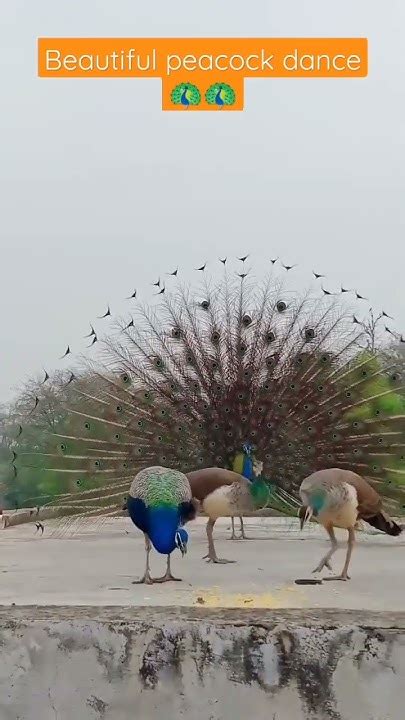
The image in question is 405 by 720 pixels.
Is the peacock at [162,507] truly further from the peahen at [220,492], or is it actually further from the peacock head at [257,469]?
the peacock head at [257,469]

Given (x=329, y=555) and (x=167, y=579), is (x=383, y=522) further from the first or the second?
(x=167, y=579)

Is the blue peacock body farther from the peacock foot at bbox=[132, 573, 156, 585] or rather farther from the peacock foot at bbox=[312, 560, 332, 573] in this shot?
the peacock foot at bbox=[312, 560, 332, 573]

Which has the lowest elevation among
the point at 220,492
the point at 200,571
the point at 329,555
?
the point at 200,571

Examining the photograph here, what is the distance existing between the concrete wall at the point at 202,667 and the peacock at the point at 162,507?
1.46m

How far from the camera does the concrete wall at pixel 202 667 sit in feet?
7.55

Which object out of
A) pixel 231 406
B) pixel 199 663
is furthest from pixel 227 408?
pixel 199 663

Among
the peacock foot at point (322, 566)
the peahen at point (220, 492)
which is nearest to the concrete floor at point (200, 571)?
the peacock foot at point (322, 566)

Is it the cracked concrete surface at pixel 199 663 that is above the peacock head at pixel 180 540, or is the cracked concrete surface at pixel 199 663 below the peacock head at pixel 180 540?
below

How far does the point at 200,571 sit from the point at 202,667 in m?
2.47

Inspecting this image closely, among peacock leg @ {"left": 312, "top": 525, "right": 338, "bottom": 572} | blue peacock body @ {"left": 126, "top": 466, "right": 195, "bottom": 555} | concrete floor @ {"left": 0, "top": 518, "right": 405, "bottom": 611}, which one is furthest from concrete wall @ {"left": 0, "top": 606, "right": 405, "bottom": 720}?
peacock leg @ {"left": 312, "top": 525, "right": 338, "bottom": 572}

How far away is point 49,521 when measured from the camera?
671 cm

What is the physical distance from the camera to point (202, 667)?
2361 millimetres

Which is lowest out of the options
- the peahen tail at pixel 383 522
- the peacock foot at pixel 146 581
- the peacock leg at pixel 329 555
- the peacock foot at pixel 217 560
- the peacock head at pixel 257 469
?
the peacock foot at pixel 217 560

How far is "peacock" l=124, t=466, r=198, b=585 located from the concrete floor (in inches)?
9.9
